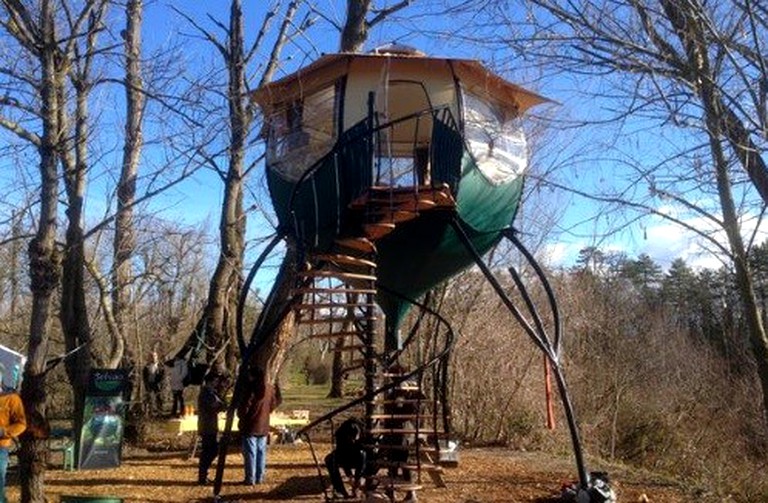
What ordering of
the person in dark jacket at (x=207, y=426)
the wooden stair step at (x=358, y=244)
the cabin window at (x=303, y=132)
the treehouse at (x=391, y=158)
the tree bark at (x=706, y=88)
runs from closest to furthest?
the tree bark at (x=706, y=88) < the treehouse at (x=391, y=158) < the wooden stair step at (x=358, y=244) < the cabin window at (x=303, y=132) < the person in dark jacket at (x=207, y=426)

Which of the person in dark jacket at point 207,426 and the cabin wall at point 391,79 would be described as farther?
the person in dark jacket at point 207,426

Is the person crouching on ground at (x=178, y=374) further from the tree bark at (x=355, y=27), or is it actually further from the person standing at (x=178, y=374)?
the tree bark at (x=355, y=27)

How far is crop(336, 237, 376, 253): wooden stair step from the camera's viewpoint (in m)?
10.2

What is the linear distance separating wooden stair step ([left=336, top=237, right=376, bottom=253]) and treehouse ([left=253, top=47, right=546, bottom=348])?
19mm

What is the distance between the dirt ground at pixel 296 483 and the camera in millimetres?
10641

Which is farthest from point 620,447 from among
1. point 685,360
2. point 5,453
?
point 5,453

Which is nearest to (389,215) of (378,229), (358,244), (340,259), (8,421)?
(378,229)

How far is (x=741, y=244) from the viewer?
10367 millimetres

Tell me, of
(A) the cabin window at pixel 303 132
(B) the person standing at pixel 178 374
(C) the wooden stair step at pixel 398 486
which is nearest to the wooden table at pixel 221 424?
(B) the person standing at pixel 178 374

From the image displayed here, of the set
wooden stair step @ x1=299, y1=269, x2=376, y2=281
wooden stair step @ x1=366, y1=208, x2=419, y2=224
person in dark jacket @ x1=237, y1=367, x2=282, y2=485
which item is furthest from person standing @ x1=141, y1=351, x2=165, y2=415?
wooden stair step @ x1=366, y1=208, x2=419, y2=224

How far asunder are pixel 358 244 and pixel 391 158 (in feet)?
3.88

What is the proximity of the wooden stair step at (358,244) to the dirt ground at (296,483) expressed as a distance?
3.19 metres

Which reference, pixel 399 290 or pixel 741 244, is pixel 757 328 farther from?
pixel 399 290

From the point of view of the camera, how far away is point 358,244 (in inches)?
408
